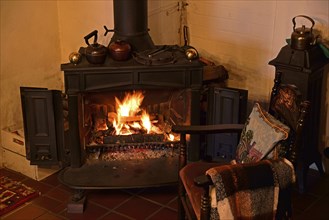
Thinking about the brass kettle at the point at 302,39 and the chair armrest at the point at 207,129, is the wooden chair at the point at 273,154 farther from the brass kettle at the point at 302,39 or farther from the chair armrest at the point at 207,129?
the brass kettle at the point at 302,39

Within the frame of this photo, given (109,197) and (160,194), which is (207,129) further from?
(109,197)

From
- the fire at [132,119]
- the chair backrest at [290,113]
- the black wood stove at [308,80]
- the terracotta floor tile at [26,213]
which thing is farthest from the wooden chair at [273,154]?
the terracotta floor tile at [26,213]

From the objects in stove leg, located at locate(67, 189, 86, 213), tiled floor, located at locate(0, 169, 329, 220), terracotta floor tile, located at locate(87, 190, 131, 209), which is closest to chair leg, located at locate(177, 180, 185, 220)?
tiled floor, located at locate(0, 169, 329, 220)

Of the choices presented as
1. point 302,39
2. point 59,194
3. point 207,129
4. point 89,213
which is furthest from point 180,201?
point 302,39

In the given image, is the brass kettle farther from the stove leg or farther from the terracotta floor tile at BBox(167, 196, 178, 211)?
the stove leg

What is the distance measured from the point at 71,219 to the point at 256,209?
1.27m

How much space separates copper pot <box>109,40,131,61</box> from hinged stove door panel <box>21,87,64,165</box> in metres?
0.43

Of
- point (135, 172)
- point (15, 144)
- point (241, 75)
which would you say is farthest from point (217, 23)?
point (15, 144)

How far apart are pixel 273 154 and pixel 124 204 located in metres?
1.18

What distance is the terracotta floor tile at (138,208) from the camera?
3178mm

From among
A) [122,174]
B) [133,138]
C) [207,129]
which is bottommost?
[122,174]

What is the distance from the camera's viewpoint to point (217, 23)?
3865 mm

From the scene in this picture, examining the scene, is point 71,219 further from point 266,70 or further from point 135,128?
point 266,70

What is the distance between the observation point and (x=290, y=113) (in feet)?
8.45
